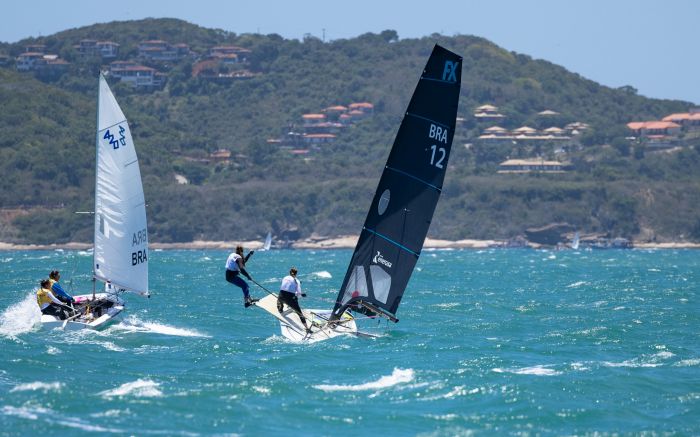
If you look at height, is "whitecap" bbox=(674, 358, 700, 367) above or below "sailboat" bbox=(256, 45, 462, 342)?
below

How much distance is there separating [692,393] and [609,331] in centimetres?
966

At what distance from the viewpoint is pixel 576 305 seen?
140 feet

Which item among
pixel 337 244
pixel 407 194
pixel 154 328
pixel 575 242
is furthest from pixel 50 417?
pixel 575 242

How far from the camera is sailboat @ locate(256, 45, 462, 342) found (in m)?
25.0

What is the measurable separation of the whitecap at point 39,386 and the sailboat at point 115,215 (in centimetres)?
776

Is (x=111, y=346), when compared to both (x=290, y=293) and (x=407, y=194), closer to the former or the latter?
(x=290, y=293)

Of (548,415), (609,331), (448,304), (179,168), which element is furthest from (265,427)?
(179,168)

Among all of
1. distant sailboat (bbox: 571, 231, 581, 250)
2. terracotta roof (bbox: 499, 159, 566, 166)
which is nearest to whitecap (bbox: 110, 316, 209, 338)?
distant sailboat (bbox: 571, 231, 581, 250)

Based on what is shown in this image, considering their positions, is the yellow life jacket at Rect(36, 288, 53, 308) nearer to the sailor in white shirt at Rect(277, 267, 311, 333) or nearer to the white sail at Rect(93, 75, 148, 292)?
the white sail at Rect(93, 75, 148, 292)

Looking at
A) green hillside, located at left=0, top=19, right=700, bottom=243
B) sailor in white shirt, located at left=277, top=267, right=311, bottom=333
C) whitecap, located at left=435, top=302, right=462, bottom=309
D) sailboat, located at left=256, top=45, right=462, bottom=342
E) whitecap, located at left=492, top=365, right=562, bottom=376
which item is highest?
sailboat, located at left=256, top=45, right=462, bottom=342

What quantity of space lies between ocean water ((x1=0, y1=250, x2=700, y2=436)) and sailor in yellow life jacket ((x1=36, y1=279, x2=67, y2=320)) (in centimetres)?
68

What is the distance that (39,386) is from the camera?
20.9m

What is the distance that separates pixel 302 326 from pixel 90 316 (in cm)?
494

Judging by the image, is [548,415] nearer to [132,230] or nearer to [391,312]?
[391,312]
